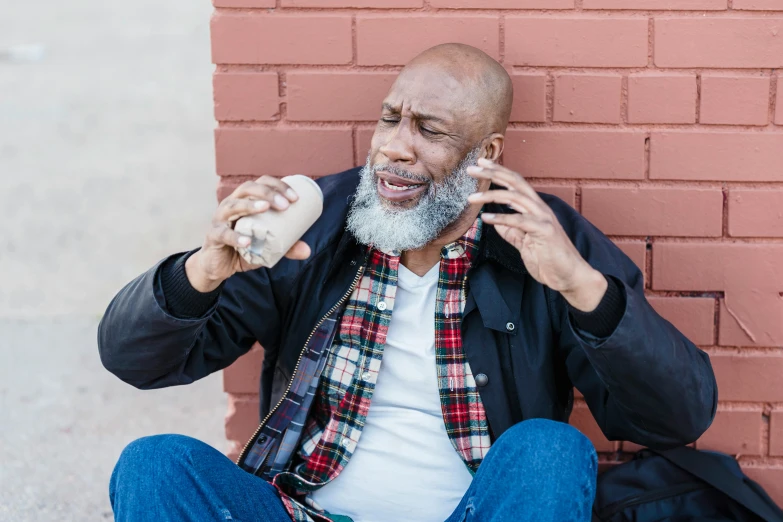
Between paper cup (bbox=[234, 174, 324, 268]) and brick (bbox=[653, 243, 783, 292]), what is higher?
paper cup (bbox=[234, 174, 324, 268])

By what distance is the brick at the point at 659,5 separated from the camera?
262 centimetres

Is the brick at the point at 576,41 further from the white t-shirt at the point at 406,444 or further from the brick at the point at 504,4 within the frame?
the white t-shirt at the point at 406,444

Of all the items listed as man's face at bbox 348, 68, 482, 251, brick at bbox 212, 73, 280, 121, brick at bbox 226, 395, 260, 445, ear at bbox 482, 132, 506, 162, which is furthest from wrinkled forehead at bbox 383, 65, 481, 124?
brick at bbox 226, 395, 260, 445

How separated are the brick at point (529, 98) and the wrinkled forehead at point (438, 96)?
0.89 feet

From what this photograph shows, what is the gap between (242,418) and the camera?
2949 millimetres

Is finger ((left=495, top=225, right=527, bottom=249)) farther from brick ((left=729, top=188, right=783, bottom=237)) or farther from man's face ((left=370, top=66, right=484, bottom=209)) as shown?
brick ((left=729, top=188, right=783, bottom=237))

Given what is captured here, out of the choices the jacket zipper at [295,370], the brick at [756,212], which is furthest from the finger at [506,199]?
the brick at [756,212]

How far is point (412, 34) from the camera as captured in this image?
8.80 feet

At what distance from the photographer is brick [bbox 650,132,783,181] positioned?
266 centimetres

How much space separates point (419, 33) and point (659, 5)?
2.30ft

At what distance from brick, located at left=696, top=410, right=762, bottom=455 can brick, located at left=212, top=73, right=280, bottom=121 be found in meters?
1.68

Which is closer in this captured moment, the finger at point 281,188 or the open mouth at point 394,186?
the finger at point 281,188

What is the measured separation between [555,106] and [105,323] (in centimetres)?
142

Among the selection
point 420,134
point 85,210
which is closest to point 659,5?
point 420,134
